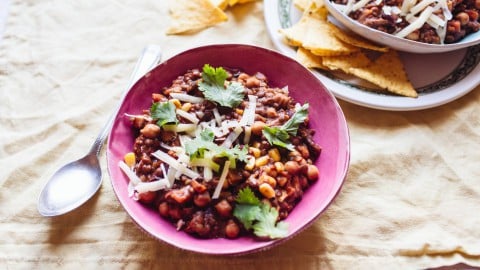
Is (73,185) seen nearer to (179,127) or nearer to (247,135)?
(179,127)

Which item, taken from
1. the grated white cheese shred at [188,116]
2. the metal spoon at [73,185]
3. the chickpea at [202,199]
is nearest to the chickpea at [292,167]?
the chickpea at [202,199]

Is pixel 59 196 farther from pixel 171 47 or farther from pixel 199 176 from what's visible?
pixel 171 47

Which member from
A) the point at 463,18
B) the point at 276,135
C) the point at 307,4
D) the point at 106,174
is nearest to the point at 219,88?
the point at 276,135

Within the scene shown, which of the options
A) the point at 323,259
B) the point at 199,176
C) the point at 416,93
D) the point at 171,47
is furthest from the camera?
the point at 171,47

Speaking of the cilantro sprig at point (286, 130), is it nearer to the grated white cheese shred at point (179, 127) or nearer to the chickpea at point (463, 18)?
the grated white cheese shred at point (179, 127)

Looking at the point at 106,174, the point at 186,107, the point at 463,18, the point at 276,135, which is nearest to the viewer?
the point at 276,135

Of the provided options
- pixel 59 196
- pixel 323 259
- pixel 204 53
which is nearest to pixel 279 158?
pixel 323 259
